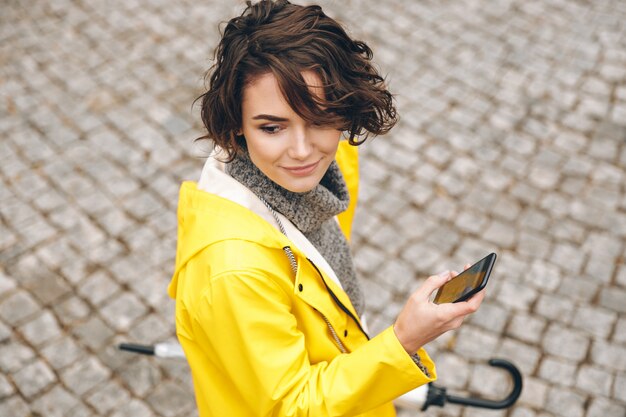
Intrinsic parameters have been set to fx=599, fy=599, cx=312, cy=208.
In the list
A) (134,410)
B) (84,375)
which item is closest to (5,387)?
(84,375)

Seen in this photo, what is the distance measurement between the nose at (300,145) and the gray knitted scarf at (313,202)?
0.71ft

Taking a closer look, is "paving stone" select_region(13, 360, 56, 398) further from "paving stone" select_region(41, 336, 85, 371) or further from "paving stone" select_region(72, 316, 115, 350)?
"paving stone" select_region(72, 316, 115, 350)

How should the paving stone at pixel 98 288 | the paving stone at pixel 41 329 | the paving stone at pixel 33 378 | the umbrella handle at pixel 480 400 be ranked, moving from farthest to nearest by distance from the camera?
the paving stone at pixel 98 288 < the paving stone at pixel 41 329 < the paving stone at pixel 33 378 < the umbrella handle at pixel 480 400

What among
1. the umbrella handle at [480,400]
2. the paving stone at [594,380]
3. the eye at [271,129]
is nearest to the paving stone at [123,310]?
the umbrella handle at [480,400]

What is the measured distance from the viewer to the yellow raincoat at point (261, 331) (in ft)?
5.78

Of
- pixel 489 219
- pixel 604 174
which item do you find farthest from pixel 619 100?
pixel 489 219

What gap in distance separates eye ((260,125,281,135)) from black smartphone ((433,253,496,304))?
80 cm

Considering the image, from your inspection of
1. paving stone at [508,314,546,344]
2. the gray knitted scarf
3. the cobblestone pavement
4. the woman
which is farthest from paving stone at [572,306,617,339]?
the woman

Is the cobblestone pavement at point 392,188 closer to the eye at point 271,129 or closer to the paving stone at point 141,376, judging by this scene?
the paving stone at point 141,376

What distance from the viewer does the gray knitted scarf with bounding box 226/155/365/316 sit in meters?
2.07

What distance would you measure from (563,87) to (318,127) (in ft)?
15.7

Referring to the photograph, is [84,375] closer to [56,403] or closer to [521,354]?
[56,403]

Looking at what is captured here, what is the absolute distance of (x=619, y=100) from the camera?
5.78 meters

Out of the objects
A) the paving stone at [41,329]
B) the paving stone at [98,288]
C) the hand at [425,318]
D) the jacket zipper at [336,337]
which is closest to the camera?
the hand at [425,318]
